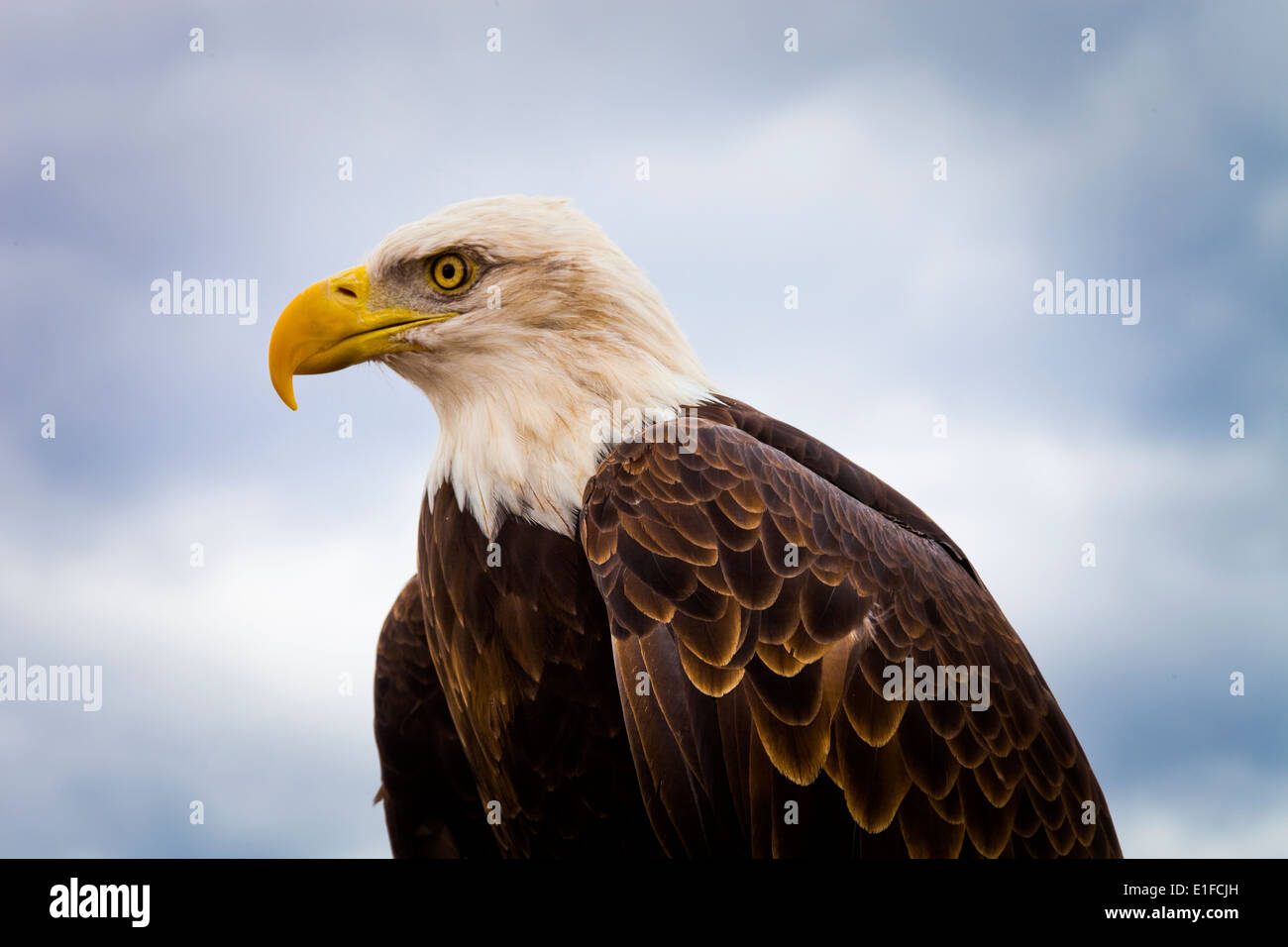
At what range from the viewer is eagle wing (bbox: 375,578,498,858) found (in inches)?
153

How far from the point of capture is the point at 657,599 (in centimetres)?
281

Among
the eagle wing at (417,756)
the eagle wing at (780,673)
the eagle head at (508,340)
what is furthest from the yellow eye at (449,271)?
the eagle wing at (417,756)

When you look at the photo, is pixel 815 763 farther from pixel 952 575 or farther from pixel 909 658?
pixel 952 575

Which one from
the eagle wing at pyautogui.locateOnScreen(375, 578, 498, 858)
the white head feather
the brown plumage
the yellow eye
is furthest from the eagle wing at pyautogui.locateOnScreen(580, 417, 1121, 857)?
the eagle wing at pyautogui.locateOnScreen(375, 578, 498, 858)

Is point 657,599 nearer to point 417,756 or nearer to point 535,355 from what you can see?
point 535,355

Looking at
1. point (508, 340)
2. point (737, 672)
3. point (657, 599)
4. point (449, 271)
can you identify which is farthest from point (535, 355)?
point (737, 672)

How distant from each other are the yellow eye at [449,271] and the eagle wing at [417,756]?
121cm

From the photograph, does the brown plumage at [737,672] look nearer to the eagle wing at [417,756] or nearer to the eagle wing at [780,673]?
the eagle wing at [780,673]

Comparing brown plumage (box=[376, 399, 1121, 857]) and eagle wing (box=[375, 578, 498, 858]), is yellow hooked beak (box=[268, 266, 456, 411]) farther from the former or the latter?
eagle wing (box=[375, 578, 498, 858])

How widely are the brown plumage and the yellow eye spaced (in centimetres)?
69
